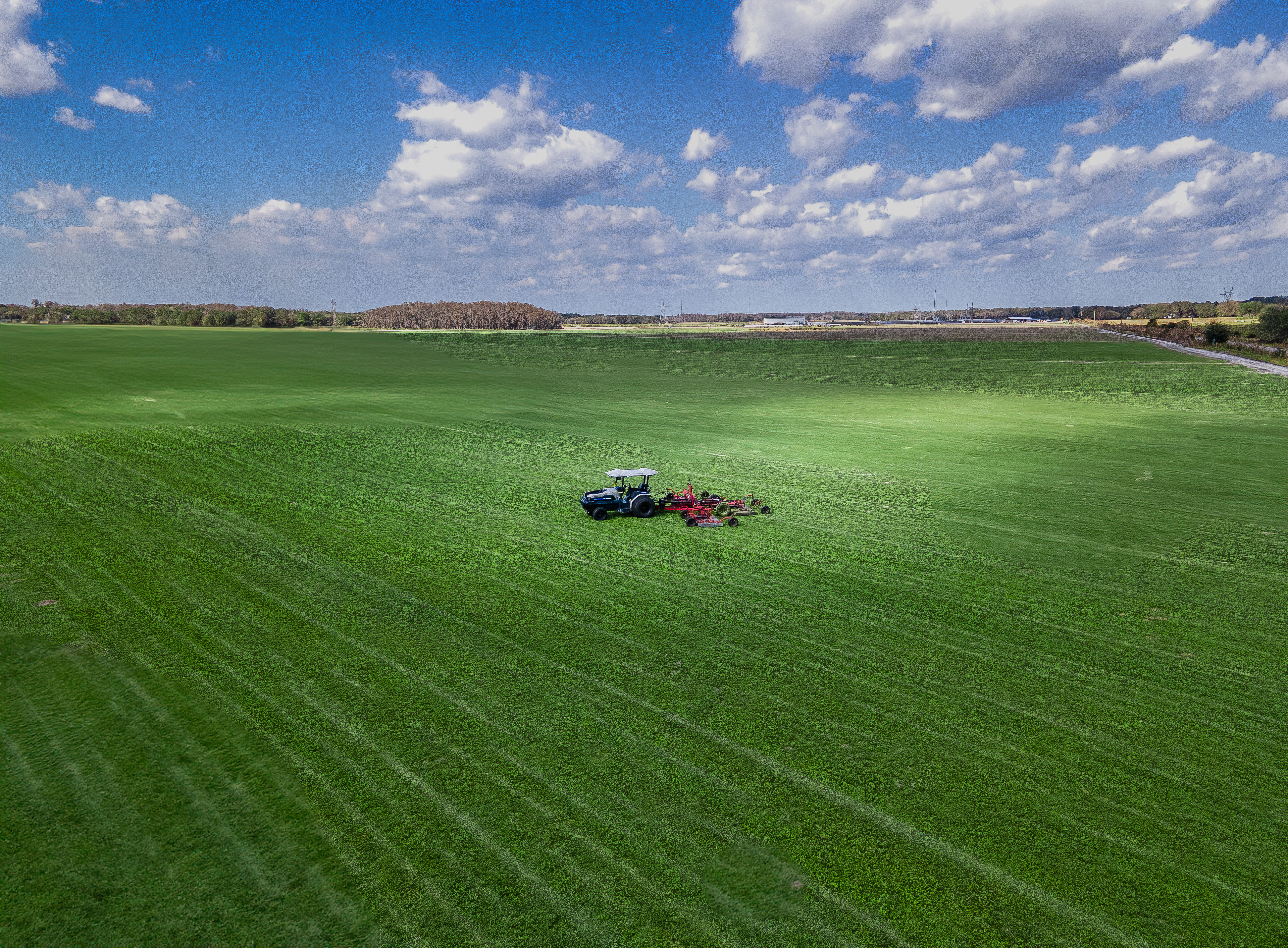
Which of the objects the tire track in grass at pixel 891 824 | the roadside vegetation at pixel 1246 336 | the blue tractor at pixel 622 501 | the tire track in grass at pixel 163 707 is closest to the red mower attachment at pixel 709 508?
the blue tractor at pixel 622 501

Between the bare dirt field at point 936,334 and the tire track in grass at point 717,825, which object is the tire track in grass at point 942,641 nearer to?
the tire track in grass at point 717,825

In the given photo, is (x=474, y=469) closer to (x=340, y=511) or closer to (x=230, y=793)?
(x=340, y=511)

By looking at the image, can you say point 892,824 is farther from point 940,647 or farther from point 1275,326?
point 1275,326

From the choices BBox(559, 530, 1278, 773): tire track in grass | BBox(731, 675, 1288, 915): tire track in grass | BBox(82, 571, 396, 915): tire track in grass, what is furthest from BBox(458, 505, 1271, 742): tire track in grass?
BBox(82, 571, 396, 915): tire track in grass

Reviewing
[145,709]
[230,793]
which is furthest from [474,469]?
[230,793]

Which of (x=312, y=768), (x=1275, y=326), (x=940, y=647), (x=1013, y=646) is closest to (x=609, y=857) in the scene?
(x=312, y=768)
